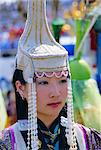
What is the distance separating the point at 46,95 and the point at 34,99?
0.04 metres

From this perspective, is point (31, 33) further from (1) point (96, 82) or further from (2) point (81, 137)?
(1) point (96, 82)

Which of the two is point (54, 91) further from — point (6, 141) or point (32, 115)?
point (6, 141)

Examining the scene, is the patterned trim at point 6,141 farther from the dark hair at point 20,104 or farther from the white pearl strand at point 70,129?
the white pearl strand at point 70,129

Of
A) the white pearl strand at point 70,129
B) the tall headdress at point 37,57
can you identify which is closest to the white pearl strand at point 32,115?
the tall headdress at point 37,57

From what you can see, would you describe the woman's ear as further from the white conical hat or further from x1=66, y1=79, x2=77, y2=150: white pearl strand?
x1=66, y1=79, x2=77, y2=150: white pearl strand

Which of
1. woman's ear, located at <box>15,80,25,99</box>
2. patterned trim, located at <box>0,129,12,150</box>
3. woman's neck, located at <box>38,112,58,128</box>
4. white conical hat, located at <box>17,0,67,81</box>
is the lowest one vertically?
patterned trim, located at <box>0,129,12,150</box>

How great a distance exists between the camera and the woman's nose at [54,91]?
1461mm

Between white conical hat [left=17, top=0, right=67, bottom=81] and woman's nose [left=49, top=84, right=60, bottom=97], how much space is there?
0.05m

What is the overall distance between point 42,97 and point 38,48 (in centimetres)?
15

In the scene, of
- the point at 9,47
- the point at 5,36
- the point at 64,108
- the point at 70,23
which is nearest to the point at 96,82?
the point at 64,108

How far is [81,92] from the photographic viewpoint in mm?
2178

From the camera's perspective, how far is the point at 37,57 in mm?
1478

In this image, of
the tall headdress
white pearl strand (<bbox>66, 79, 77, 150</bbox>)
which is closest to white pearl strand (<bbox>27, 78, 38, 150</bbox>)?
the tall headdress

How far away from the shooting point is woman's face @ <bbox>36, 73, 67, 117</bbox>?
1469 millimetres
